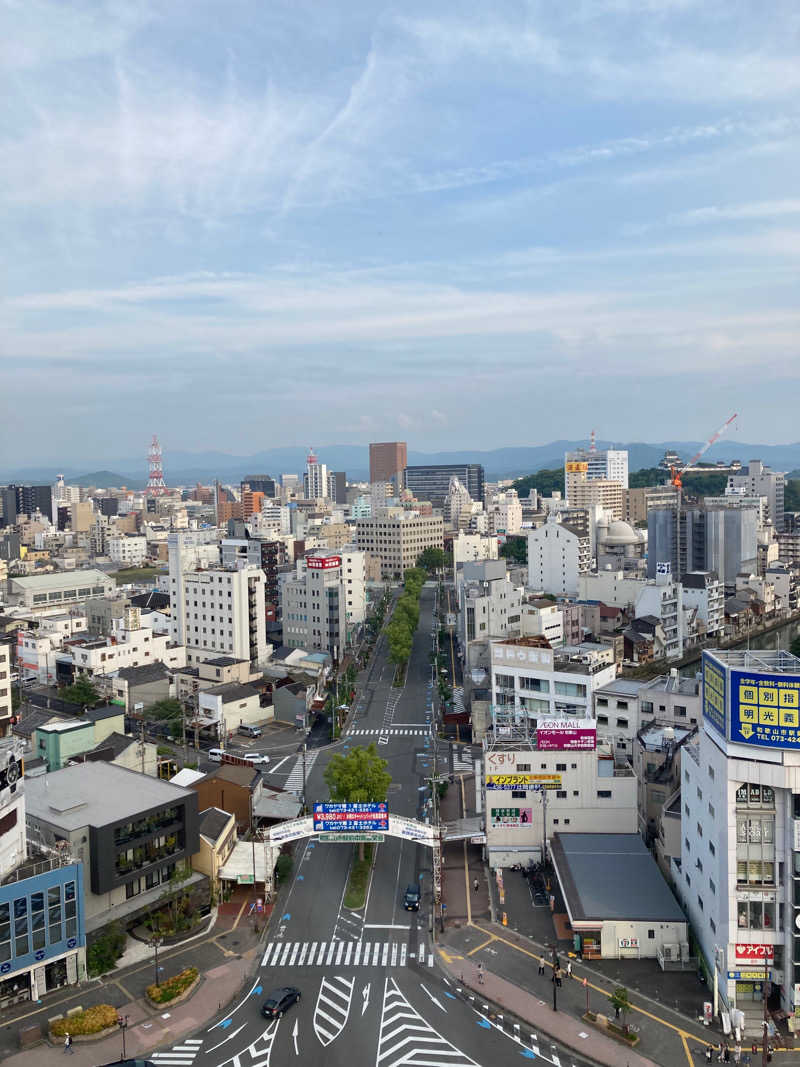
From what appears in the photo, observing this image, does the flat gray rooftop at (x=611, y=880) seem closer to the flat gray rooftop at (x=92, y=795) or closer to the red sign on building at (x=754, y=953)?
the red sign on building at (x=754, y=953)

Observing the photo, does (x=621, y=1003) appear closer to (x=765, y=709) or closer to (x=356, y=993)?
(x=356, y=993)

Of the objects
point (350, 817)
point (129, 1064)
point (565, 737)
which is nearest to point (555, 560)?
point (565, 737)

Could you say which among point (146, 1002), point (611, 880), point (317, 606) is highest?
point (317, 606)

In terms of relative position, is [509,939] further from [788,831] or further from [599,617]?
[599,617]

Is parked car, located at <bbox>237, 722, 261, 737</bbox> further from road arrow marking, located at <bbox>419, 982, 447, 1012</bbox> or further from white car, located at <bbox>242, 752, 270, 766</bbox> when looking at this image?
road arrow marking, located at <bbox>419, 982, 447, 1012</bbox>

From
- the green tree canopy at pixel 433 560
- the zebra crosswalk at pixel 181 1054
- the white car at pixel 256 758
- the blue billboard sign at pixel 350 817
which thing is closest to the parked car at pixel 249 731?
the white car at pixel 256 758

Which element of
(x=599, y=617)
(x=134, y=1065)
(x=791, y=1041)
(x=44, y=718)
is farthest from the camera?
(x=599, y=617)

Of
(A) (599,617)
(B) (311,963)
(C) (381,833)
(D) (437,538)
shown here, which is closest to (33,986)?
(B) (311,963)
